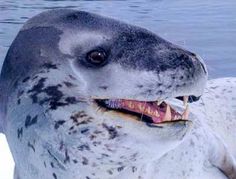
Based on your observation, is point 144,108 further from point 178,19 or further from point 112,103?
point 178,19

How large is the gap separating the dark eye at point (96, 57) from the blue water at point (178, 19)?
3.69 metres

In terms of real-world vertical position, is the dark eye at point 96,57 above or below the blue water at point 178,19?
above

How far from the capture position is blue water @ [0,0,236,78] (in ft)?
21.3

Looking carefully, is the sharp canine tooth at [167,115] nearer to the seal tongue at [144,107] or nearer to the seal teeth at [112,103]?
the seal tongue at [144,107]

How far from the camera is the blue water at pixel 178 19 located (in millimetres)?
6484

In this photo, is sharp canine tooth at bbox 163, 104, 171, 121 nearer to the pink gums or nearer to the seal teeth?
the pink gums

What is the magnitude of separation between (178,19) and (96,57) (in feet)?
21.8

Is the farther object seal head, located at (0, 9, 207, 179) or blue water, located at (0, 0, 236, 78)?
blue water, located at (0, 0, 236, 78)

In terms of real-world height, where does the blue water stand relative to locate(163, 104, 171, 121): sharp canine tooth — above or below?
below

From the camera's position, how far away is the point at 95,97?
1881 millimetres

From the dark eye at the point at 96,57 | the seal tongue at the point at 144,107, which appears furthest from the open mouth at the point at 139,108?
the dark eye at the point at 96,57

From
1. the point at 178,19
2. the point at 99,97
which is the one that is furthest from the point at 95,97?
the point at 178,19

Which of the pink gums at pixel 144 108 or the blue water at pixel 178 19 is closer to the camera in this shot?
the pink gums at pixel 144 108

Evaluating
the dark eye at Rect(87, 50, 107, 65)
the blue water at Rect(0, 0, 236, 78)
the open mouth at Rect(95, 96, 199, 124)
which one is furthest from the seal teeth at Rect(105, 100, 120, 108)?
the blue water at Rect(0, 0, 236, 78)
